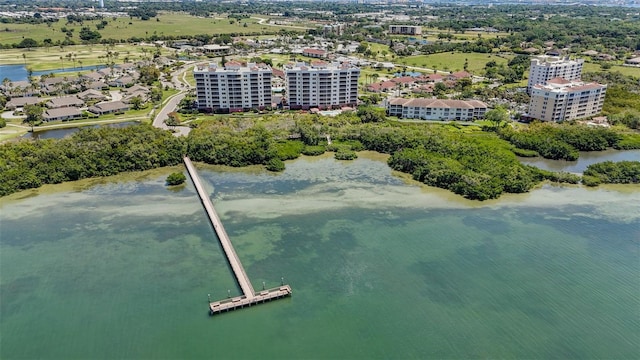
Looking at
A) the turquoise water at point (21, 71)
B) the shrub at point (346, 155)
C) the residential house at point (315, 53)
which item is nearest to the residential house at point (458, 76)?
the residential house at point (315, 53)

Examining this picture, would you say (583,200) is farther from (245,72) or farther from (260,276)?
(245,72)

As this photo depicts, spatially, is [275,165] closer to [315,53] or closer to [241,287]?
[241,287]

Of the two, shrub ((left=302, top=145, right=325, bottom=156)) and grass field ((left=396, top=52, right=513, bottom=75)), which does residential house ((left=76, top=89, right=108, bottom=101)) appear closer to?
shrub ((left=302, top=145, right=325, bottom=156))

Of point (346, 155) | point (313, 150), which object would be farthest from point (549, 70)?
point (313, 150)

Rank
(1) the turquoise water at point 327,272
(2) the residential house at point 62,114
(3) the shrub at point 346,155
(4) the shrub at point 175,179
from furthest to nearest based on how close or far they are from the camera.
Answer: (2) the residential house at point 62,114, (3) the shrub at point 346,155, (4) the shrub at point 175,179, (1) the turquoise water at point 327,272

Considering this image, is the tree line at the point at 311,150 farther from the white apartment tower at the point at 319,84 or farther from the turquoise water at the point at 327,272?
the white apartment tower at the point at 319,84

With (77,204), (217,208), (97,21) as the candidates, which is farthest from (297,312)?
(97,21)
